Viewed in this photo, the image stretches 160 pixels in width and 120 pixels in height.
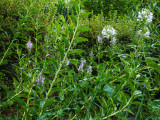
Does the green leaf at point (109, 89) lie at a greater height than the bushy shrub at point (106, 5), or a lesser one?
lesser

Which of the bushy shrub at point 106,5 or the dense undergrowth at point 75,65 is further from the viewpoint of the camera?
the bushy shrub at point 106,5

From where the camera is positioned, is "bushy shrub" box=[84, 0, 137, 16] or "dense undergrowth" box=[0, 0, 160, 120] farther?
"bushy shrub" box=[84, 0, 137, 16]

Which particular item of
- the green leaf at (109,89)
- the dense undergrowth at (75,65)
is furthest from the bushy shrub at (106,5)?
the green leaf at (109,89)

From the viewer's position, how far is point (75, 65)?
116cm

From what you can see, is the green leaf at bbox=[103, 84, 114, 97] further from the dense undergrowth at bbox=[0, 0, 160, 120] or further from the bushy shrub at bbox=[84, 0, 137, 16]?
the bushy shrub at bbox=[84, 0, 137, 16]

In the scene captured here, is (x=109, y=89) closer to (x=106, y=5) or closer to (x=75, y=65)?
(x=75, y=65)

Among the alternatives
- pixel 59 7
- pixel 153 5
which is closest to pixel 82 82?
pixel 153 5

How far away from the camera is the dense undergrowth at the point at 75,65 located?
42.9 inches

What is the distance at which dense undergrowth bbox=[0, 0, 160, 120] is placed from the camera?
3.58 ft

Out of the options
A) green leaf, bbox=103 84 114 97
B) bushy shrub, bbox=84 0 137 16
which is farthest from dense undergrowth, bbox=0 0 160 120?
bushy shrub, bbox=84 0 137 16

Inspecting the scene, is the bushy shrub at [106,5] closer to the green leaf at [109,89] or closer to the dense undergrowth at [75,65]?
the dense undergrowth at [75,65]

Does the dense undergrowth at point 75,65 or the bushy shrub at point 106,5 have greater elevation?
the bushy shrub at point 106,5

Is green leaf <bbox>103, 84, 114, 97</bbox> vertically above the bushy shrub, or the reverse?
the bushy shrub

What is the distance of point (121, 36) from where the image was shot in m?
4.15
